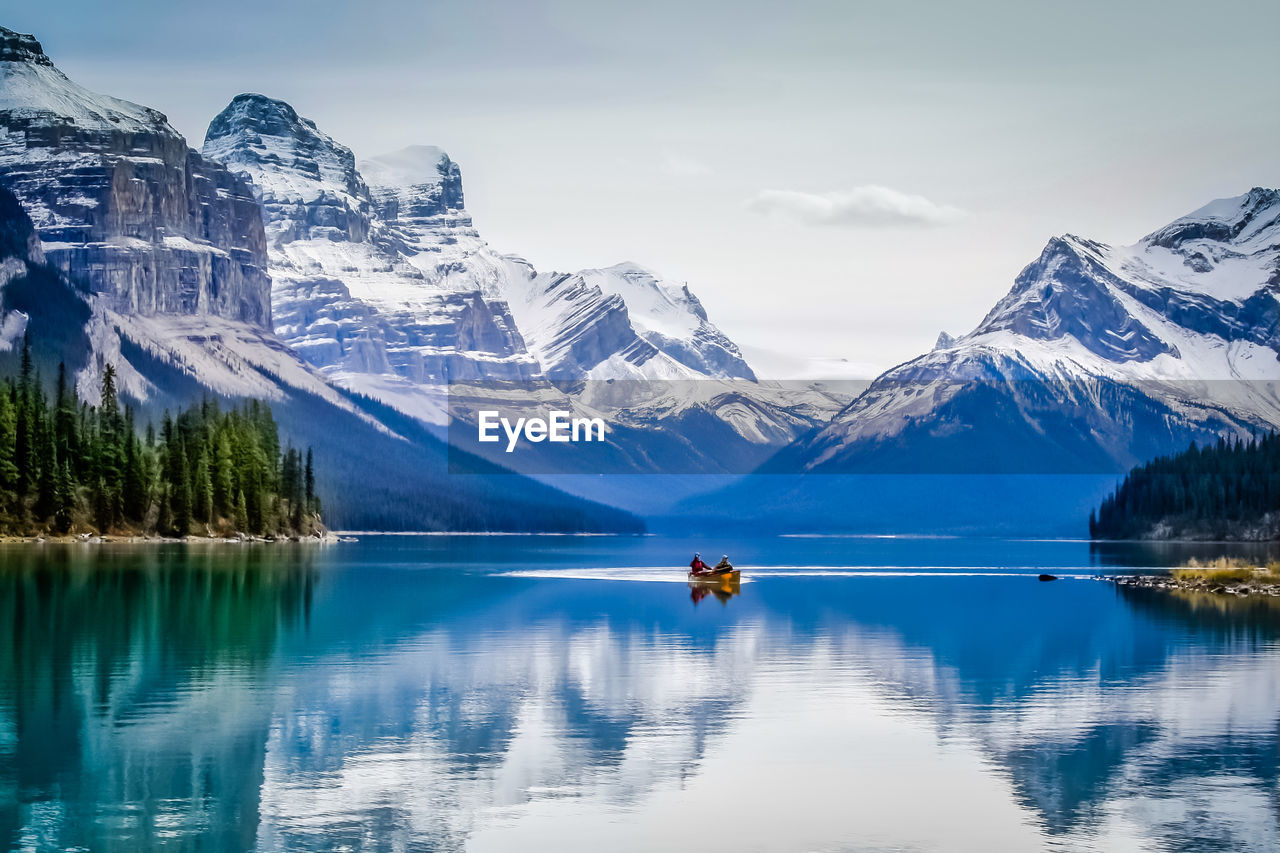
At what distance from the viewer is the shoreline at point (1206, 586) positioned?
121544 mm

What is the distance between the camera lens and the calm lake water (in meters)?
35.8

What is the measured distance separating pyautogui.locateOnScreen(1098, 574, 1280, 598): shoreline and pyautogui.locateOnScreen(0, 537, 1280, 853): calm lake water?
81.3 ft

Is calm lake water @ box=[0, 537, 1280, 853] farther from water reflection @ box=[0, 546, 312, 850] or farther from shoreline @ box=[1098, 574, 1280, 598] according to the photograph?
shoreline @ box=[1098, 574, 1280, 598]

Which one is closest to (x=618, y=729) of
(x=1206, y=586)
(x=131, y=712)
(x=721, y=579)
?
(x=131, y=712)

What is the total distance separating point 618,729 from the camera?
4928 cm

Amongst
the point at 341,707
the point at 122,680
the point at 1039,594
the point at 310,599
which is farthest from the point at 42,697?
the point at 1039,594

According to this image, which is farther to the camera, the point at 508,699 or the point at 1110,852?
the point at 508,699

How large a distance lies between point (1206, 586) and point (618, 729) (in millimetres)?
89648

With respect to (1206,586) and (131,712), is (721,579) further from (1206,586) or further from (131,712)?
(131,712)

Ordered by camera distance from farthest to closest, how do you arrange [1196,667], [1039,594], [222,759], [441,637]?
[1039,594] < [441,637] < [1196,667] < [222,759]

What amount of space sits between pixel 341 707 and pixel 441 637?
1079 inches

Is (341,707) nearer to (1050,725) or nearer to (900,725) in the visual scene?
(900,725)

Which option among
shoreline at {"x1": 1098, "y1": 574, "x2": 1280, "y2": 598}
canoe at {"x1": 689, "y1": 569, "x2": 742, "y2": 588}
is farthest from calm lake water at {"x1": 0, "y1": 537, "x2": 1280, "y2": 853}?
canoe at {"x1": 689, "y1": 569, "x2": 742, "y2": 588}

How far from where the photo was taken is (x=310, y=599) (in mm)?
103750
